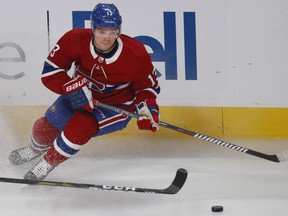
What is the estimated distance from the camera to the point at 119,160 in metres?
4.56

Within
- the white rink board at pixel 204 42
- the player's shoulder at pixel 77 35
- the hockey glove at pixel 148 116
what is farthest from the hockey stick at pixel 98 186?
the white rink board at pixel 204 42

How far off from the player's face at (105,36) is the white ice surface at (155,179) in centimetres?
73

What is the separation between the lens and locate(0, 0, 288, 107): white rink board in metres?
4.69

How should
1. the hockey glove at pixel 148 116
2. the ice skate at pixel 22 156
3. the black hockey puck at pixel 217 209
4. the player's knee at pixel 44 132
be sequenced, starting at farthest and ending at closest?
the ice skate at pixel 22 156, the player's knee at pixel 44 132, the hockey glove at pixel 148 116, the black hockey puck at pixel 217 209

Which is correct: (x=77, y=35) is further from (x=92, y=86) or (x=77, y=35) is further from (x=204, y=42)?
(x=204, y=42)

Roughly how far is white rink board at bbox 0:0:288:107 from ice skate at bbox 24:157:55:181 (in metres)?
1.14

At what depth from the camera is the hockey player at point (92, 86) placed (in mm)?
3748

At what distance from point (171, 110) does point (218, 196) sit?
3.57ft

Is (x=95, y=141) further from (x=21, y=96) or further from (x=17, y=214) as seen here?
(x=17, y=214)

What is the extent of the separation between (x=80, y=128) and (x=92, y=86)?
1.09ft

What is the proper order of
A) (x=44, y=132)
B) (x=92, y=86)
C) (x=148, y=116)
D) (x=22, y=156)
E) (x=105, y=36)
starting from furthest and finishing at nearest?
1. (x=22, y=156)
2. (x=44, y=132)
3. (x=92, y=86)
4. (x=148, y=116)
5. (x=105, y=36)

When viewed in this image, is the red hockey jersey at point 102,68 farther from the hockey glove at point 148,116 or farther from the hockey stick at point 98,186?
the hockey stick at point 98,186

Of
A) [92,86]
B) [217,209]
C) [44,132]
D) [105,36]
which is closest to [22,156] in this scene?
[44,132]

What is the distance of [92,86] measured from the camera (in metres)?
4.02
